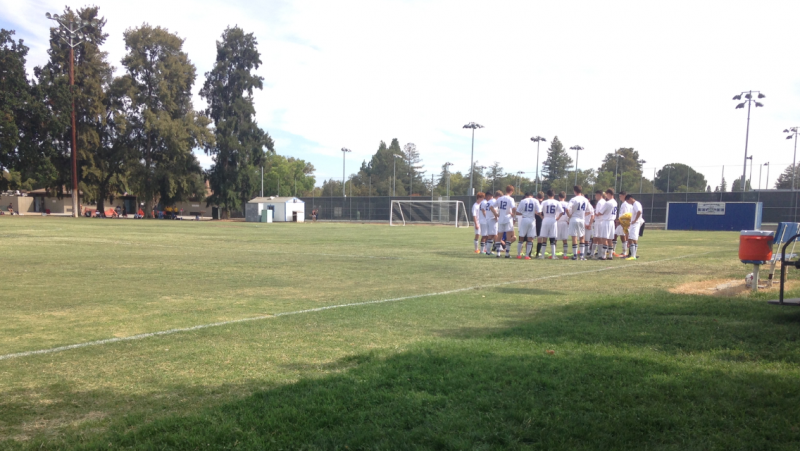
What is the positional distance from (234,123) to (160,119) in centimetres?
872

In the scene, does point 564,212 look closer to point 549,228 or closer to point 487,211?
point 549,228

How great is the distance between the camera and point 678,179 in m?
51.5

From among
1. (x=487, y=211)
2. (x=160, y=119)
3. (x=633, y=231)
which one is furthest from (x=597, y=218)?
(x=160, y=119)

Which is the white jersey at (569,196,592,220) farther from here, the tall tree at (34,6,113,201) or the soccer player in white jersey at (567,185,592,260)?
the tall tree at (34,6,113,201)

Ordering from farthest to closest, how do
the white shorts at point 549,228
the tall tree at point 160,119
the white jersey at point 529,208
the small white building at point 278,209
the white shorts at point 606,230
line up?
the small white building at point 278,209 → the tall tree at point 160,119 → the white shorts at point 606,230 → the white shorts at point 549,228 → the white jersey at point 529,208

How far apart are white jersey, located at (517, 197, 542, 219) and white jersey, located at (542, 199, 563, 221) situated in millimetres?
250

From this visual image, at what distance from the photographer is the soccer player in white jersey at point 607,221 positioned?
15891 millimetres

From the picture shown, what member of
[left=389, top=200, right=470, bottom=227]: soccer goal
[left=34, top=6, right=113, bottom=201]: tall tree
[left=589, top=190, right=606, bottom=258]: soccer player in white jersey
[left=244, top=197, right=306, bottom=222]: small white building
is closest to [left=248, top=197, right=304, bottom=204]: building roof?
[left=244, top=197, right=306, bottom=222]: small white building

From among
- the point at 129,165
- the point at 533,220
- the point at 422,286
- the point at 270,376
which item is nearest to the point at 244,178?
the point at 129,165

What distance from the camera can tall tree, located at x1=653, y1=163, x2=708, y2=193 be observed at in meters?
50.2

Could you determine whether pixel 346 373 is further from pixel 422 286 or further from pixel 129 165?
pixel 129 165

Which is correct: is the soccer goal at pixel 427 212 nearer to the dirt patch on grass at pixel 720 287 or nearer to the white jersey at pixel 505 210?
the white jersey at pixel 505 210

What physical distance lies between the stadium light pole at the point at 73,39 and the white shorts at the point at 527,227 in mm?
55813

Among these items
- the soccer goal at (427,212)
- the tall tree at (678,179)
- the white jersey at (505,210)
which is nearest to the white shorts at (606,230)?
the white jersey at (505,210)
